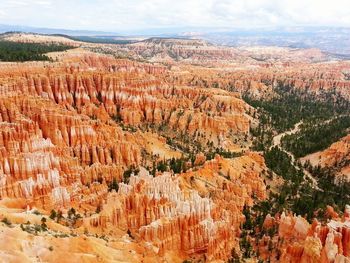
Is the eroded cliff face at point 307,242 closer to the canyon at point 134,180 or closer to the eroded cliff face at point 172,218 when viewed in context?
the canyon at point 134,180

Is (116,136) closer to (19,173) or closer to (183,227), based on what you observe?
(19,173)

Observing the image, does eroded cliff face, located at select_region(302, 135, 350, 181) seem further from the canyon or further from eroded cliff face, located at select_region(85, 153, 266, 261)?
eroded cliff face, located at select_region(85, 153, 266, 261)

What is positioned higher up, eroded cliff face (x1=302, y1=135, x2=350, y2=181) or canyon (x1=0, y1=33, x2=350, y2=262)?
canyon (x1=0, y1=33, x2=350, y2=262)

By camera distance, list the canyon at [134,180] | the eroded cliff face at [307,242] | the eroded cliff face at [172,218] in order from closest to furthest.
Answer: the eroded cliff face at [307,242] → the canyon at [134,180] → the eroded cliff face at [172,218]

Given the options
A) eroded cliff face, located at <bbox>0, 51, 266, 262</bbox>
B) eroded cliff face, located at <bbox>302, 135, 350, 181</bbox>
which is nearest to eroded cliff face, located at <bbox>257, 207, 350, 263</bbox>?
eroded cliff face, located at <bbox>0, 51, 266, 262</bbox>

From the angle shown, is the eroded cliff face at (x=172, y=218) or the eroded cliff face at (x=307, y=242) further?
the eroded cliff face at (x=172, y=218)

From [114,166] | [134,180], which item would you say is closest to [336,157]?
[114,166]

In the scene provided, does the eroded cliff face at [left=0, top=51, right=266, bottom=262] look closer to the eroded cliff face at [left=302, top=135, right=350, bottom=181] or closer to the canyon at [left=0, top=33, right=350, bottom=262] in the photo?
the canyon at [left=0, top=33, right=350, bottom=262]

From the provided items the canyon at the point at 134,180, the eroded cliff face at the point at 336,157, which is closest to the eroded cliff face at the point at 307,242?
the canyon at the point at 134,180

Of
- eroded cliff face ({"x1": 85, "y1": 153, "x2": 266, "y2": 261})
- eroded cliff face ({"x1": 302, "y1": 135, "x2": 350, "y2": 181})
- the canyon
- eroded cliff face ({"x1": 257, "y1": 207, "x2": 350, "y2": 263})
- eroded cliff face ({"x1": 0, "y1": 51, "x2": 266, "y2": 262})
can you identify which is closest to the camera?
eroded cliff face ({"x1": 257, "y1": 207, "x2": 350, "y2": 263})

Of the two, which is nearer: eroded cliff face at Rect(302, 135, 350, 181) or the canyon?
the canyon

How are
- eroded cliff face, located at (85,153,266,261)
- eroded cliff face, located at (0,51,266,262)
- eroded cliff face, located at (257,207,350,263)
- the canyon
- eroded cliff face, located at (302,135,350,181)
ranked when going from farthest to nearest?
eroded cliff face, located at (302,135,350,181), eroded cliff face, located at (0,51,266,262), eroded cliff face, located at (85,153,266,261), the canyon, eroded cliff face, located at (257,207,350,263)
